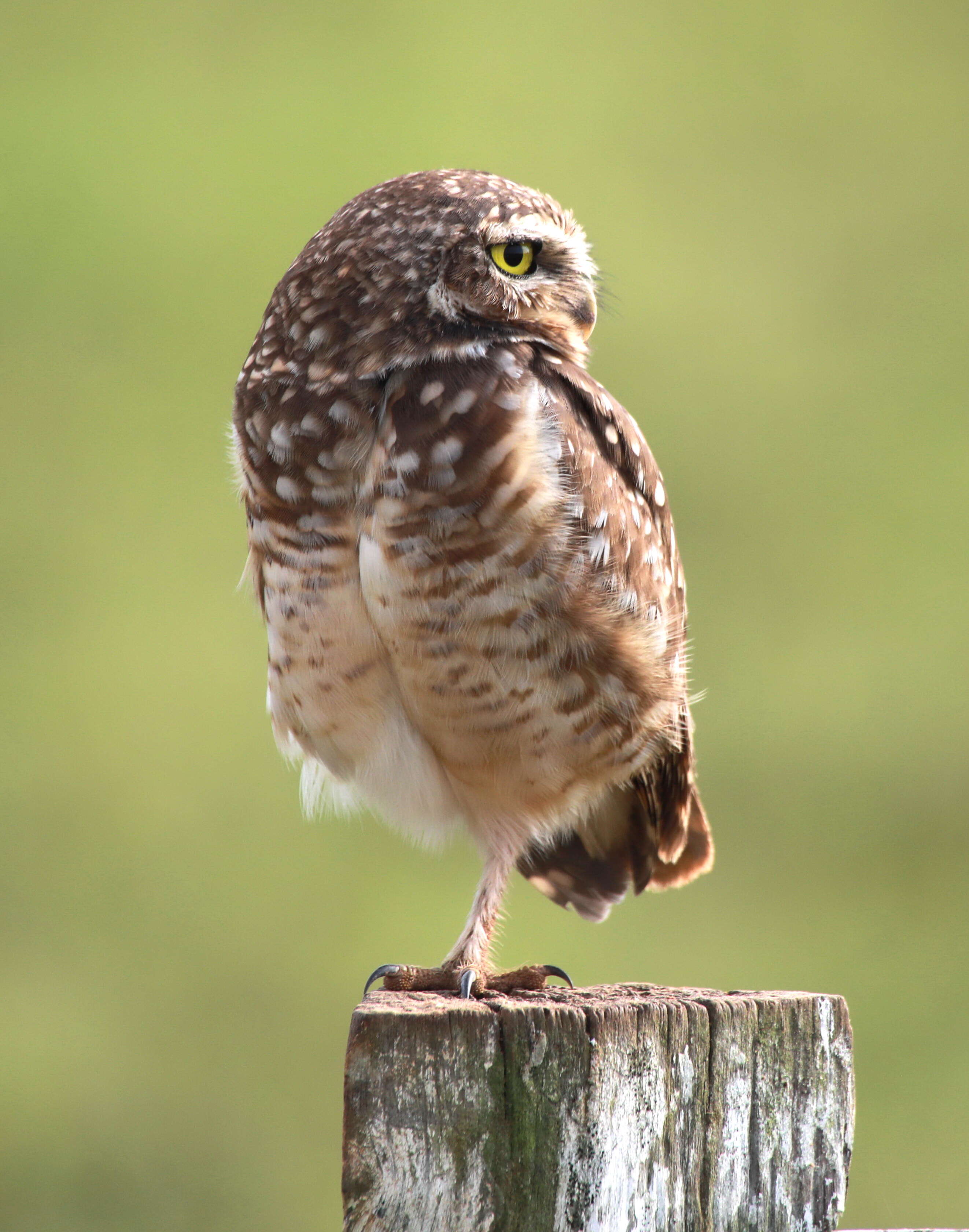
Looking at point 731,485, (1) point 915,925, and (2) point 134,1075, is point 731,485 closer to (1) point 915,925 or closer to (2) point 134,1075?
(1) point 915,925

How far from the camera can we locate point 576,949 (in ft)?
27.6

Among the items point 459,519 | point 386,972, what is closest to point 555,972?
point 386,972

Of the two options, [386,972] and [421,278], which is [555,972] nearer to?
[386,972]

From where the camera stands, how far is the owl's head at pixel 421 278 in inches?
96.1

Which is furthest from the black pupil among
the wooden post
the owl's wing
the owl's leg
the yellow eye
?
the wooden post

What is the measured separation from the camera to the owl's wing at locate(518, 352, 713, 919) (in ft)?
8.29

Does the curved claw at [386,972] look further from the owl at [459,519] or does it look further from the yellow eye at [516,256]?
the yellow eye at [516,256]

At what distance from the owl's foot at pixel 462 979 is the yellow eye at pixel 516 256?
4.30ft

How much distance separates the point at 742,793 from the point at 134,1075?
4.49 m

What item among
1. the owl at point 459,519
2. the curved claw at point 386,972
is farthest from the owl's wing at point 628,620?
the curved claw at point 386,972

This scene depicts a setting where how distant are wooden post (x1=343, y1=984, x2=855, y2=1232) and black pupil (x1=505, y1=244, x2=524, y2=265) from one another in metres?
1.40

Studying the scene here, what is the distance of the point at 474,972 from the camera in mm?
2367

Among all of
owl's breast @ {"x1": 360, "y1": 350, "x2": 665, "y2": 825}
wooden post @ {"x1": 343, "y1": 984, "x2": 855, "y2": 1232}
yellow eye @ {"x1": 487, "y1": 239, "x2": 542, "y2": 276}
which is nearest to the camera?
wooden post @ {"x1": 343, "y1": 984, "x2": 855, "y2": 1232}

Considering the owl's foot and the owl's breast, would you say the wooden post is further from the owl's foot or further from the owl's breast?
the owl's breast
